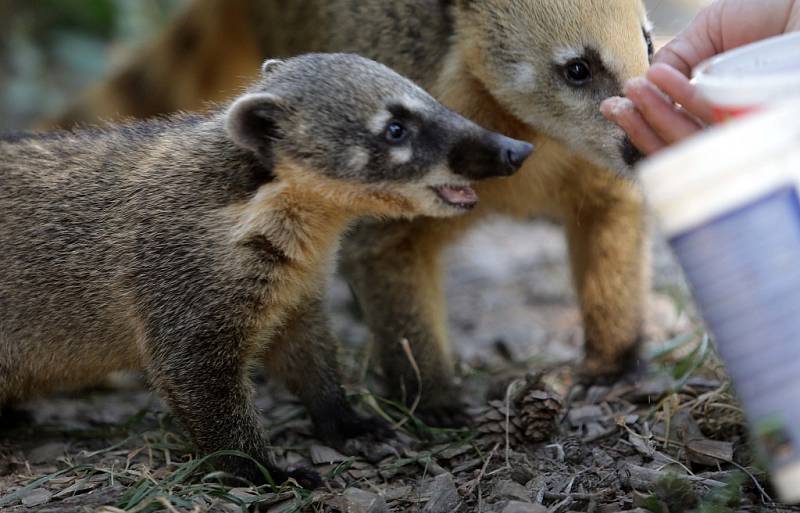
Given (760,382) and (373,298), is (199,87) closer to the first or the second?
(373,298)

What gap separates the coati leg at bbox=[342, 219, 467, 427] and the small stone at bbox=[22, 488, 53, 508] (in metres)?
1.73

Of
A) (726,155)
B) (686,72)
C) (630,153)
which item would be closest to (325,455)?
(630,153)

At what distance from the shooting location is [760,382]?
2367mm

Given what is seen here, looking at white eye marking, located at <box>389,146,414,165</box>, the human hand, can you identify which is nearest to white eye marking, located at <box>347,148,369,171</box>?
white eye marking, located at <box>389,146,414,165</box>

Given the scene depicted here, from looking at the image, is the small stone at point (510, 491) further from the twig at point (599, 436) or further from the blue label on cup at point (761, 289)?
the blue label on cup at point (761, 289)

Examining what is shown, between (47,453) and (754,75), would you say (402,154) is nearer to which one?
(754,75)

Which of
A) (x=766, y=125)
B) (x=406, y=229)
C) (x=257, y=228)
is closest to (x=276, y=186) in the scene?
(x=257, y=228)

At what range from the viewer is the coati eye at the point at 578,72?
13.8 feet

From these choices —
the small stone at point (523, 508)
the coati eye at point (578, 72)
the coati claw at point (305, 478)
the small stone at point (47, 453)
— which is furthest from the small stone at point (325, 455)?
the coati eye at point (578, 72)

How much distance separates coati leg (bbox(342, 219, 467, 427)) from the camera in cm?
488

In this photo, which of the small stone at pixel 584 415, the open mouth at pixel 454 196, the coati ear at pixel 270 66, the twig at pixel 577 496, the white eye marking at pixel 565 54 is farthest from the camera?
the small stone at pixel 584 415

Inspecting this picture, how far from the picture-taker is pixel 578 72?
4.22m

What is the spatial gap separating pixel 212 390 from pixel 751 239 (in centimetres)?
225

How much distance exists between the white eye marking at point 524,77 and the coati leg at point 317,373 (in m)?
1.30
